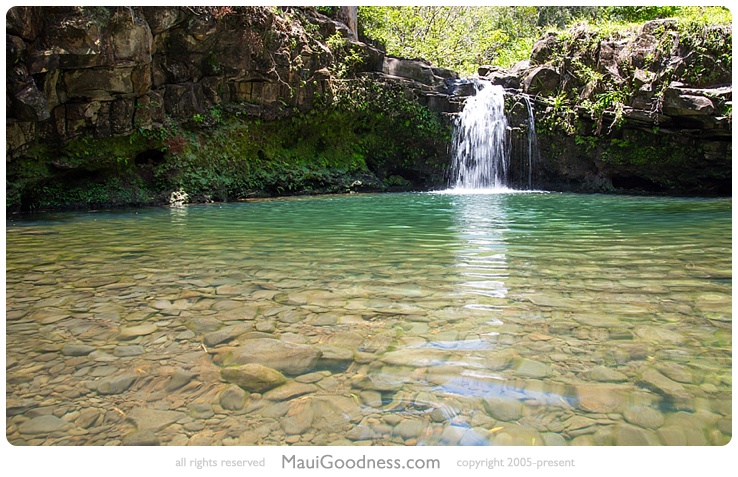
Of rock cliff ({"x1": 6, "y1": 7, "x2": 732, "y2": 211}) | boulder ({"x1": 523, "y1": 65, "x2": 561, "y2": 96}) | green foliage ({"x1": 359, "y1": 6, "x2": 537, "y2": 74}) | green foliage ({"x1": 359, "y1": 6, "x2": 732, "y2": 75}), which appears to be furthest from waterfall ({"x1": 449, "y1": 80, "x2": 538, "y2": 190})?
green foliage ({"x1": 359, "y1": 6, "x2": 537, "y2": 74})

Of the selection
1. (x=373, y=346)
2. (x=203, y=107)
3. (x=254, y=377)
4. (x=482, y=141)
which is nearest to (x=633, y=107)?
(x=482, y=141)

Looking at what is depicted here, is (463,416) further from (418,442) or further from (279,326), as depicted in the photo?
(279,326)

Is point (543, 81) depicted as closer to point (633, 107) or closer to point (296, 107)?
point (633, 107)

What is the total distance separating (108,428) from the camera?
5.79 ft

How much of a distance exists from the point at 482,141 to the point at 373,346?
1501 centimetres

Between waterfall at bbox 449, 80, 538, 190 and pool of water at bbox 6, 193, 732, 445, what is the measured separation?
11746 mm

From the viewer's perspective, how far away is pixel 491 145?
650 inches

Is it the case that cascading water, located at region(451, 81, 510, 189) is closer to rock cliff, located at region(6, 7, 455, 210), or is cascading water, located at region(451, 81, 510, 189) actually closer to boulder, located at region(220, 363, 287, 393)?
rock cliff, located at region(6, 7, 455, 210)

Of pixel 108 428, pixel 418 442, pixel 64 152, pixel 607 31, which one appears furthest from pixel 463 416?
pixel 607 31

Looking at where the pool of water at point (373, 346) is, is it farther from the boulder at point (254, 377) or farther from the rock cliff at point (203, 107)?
the rock cliff at point (203, 107)

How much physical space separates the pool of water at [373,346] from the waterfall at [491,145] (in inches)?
462

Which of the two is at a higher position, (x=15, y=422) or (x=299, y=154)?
(x=299, y=154)

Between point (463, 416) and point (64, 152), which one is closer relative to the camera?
point (463, 416)

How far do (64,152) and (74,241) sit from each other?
18.6 ft
